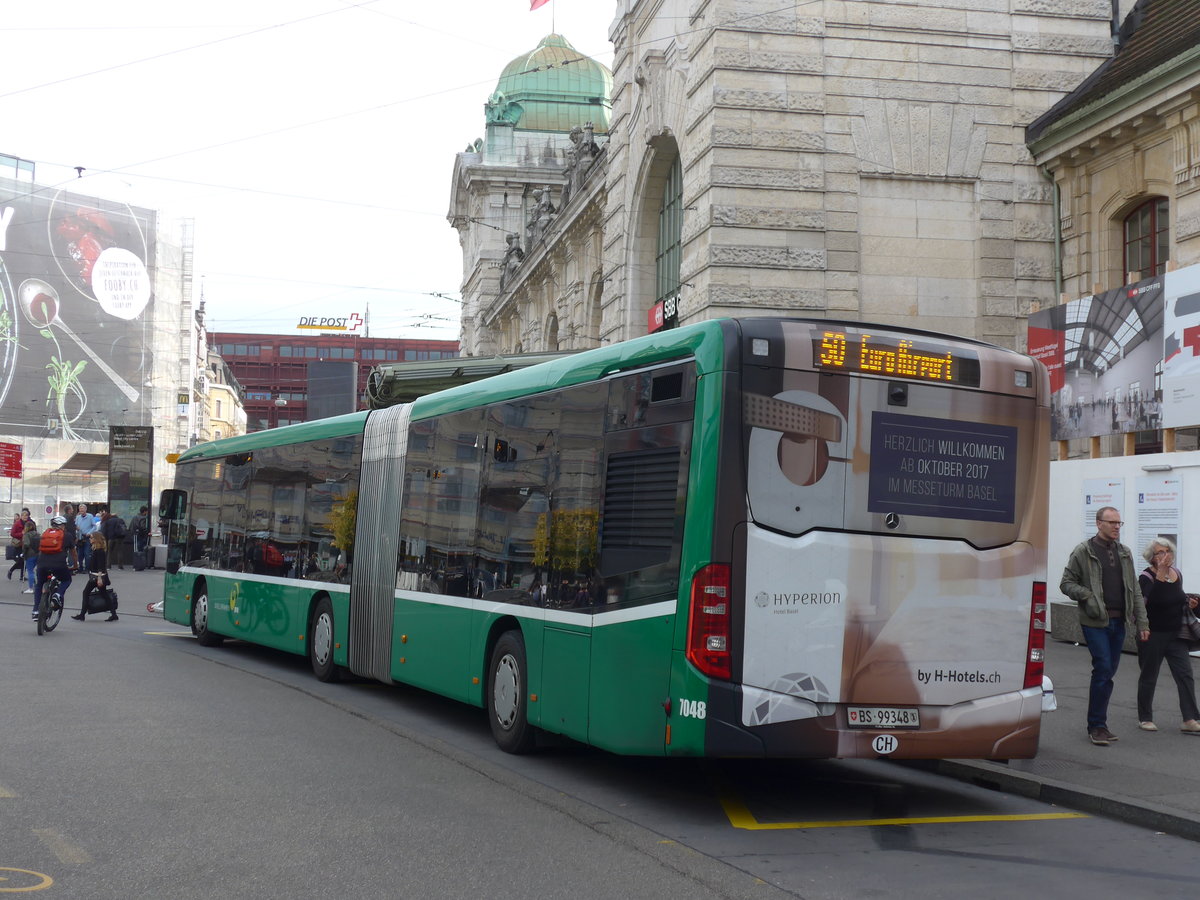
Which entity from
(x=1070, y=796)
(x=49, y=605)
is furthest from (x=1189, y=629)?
(x=49, y=605)

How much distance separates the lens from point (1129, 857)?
741 cm

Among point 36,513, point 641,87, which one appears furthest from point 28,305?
point 641,87

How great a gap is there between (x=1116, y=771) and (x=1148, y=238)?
1391cm

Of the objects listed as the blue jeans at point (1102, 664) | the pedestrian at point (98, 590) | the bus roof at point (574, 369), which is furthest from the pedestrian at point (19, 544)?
the blue jeans at point (1102, 664)

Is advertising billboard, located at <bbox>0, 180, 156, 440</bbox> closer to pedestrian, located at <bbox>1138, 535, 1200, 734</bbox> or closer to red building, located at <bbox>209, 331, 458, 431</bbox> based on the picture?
pedestrian, located at <bbox>1138, 535, 1200, 734</bbox>

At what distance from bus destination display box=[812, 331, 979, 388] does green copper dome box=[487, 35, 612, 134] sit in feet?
196

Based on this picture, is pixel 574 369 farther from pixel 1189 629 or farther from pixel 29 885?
pixel 1189 629

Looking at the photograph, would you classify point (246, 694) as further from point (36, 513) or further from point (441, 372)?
point (36, 513)

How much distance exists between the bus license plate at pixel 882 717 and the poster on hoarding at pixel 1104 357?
10.9 m

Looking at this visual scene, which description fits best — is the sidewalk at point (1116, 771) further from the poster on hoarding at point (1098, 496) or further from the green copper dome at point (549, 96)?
the green copper dome at point (549, 96)

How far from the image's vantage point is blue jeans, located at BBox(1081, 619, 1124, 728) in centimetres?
1059

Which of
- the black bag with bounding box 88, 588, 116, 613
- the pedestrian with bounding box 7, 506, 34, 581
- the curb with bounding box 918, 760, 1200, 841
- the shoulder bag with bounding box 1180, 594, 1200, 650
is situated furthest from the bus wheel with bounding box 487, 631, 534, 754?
the pedestrian with bounding box 7, 506, 34, 581

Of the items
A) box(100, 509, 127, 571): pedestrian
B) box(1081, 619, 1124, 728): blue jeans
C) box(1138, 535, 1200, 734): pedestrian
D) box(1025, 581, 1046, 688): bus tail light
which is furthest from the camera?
box(100, 509, 127, 571): pedestrian

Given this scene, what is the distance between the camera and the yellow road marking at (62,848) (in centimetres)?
643
